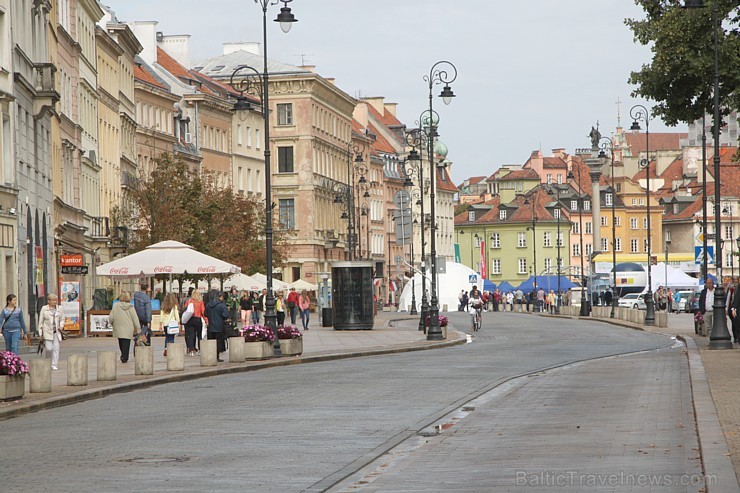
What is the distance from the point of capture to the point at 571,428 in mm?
17547

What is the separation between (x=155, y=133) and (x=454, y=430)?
80272mm

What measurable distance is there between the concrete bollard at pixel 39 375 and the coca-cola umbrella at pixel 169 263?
18863mm

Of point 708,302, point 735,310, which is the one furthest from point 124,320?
point 708,302

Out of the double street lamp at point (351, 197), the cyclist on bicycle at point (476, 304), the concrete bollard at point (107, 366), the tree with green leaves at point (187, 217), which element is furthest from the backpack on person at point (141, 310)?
the double street lamp at point (351, 197)

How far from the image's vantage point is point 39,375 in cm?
2472

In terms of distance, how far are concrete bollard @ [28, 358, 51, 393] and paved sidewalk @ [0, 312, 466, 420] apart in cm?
15

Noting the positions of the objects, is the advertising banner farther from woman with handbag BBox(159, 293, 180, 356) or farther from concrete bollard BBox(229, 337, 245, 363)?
concrete bollard BBox(229, 337, 245, 363)

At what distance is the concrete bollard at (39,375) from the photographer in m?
24.7

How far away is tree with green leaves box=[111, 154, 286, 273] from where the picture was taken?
68188 mm

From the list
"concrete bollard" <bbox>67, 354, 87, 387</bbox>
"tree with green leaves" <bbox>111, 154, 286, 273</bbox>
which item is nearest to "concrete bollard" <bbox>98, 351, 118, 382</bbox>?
"concrete bollard" <bbox>67, 354, 87, 387</bbox>

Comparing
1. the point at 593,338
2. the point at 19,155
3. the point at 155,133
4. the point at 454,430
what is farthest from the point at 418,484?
the point at 155,133

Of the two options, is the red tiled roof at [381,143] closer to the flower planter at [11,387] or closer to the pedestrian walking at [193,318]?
the pedestrian walking at [193,318]

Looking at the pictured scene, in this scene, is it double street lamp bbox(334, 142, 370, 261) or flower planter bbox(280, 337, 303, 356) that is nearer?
flower planter bbox(280, 337, 303, 356)

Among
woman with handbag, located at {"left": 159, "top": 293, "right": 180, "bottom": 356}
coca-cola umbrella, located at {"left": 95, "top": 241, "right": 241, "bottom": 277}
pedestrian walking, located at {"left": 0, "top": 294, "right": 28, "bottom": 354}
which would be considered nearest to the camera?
pedestrian walking, located at {"left": 0, "top": 294, "right": 28, "bottom": 354}
